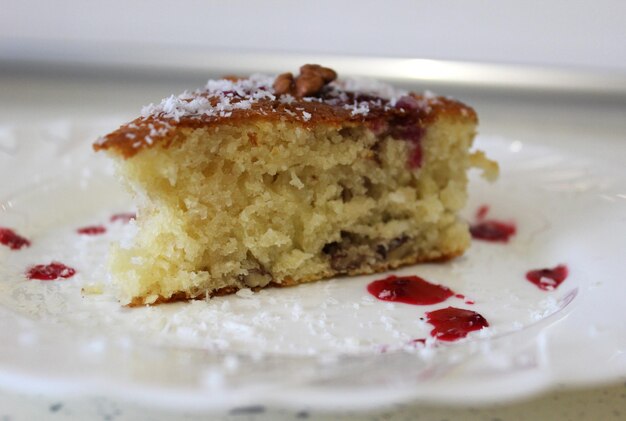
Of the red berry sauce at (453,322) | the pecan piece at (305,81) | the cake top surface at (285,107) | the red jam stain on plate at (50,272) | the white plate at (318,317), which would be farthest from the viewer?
the pecan piece at (305,81)

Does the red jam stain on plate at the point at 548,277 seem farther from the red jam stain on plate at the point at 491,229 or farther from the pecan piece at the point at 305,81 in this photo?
the pecan piece at the point at 305,81

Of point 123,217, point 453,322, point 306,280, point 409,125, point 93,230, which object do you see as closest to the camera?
point 453,322

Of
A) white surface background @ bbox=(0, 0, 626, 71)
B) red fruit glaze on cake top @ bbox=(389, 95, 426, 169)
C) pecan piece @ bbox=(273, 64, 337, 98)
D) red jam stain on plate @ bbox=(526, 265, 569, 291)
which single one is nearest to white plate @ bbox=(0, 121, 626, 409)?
red jam stain on plate @ bbox=(526, 265, 569, 291)

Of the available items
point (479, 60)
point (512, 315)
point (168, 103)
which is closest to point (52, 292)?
point (168, 103)

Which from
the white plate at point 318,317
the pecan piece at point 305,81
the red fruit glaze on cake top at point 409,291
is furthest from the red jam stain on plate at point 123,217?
the red fruit glaze on cake top at point 409,291

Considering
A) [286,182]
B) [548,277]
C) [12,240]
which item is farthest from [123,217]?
[548,277]

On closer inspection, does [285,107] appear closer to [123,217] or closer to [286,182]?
[286,182]
